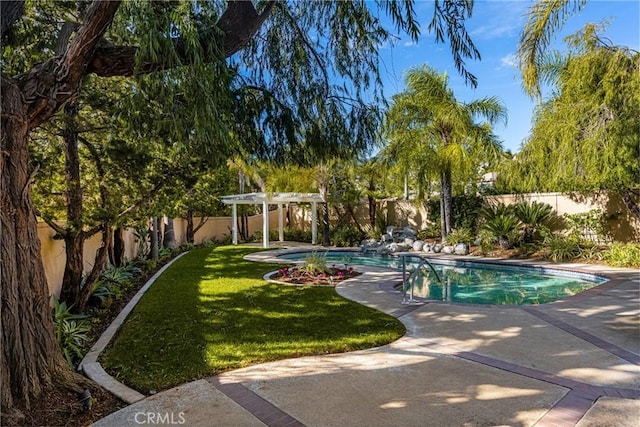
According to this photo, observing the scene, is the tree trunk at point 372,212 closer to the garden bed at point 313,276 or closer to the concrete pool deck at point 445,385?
the garden bed at point 313,276

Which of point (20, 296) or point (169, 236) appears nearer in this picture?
point (20, 296)

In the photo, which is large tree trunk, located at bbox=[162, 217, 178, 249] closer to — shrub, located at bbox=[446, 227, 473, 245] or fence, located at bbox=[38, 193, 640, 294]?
fence, located at bbox=[38, 193, 640, 294]

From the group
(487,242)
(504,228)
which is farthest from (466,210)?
(504,228)

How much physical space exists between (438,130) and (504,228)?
4.87 metres

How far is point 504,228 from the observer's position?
15219 mm

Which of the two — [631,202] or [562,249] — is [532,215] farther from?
[631,202]

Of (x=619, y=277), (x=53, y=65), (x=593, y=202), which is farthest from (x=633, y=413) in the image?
(x=593, y=202)

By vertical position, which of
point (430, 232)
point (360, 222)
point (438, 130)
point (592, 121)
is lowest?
point (430, 232)

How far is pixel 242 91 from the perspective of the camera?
4984 millimetres

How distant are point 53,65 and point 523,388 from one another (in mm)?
5476

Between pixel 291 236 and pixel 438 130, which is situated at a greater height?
pixel 438 130

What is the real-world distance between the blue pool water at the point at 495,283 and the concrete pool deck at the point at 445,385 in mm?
3097

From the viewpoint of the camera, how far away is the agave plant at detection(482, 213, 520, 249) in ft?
50.0

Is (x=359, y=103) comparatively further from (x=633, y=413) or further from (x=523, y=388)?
(x=633, y=413)
